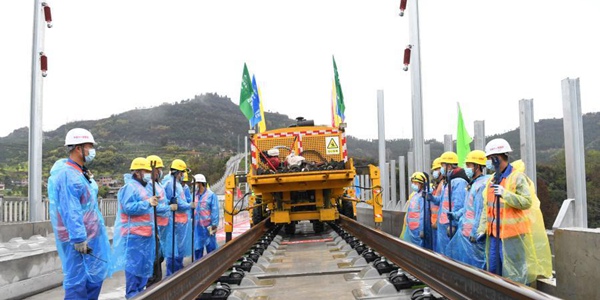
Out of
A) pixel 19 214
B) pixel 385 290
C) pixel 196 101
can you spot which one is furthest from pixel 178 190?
pixel 196 101

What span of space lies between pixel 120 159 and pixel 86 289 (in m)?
61.6

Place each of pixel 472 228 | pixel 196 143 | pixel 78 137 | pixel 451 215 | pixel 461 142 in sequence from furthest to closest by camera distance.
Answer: pixel 196 143 → pixel 461 142 → pixel 451 215 → pixel 472 228 → pixel 78 137

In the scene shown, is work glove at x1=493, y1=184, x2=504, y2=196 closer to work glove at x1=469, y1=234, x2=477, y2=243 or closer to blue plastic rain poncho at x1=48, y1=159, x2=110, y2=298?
work glove at x1=469, y1=234, x2=477, y2=243

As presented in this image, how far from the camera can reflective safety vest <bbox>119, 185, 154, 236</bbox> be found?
6.39 metres

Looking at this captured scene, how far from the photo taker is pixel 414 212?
9188 mm

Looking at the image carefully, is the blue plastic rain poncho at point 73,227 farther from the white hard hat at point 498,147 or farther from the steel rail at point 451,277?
the white hard hat at point 498,147

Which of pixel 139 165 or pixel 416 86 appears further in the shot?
pixel 416 86

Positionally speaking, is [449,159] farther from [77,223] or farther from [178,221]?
[77,223]

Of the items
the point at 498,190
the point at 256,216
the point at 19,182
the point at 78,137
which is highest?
the point at 78,137

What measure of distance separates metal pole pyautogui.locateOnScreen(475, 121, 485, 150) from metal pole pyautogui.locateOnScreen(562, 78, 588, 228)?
2.42 m

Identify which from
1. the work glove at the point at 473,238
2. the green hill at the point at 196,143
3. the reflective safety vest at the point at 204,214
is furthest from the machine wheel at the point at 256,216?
the work glove at the point at 473,238

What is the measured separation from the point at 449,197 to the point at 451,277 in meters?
2.29

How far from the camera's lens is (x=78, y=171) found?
5.24 meters

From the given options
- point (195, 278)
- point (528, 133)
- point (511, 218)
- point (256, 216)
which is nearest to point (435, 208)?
point (528, 133)
